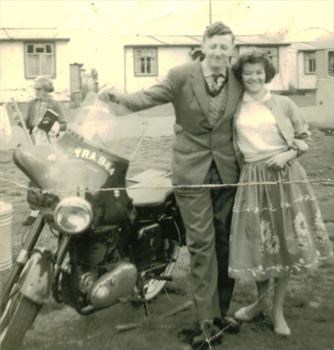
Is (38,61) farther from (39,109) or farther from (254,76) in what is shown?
(254,76)

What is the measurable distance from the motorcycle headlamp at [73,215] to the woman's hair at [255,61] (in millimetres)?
1267

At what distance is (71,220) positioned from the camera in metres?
2.81

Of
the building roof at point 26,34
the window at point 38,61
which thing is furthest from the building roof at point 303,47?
the window at point 38,61

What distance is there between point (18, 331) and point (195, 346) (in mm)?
1017

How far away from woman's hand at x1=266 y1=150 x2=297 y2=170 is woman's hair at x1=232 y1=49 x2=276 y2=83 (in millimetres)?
473

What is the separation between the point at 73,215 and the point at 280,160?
1.23 m

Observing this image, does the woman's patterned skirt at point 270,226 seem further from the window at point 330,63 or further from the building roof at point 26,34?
the building roof at point 26,34

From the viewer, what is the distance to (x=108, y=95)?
9.84 feet

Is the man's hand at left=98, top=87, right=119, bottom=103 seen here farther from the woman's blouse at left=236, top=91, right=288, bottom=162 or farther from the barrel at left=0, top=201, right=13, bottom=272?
the barrel at left=0, top=201, right=13, bottom=272

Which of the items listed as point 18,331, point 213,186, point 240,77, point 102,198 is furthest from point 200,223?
point 18,331

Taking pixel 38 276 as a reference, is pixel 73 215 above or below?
above

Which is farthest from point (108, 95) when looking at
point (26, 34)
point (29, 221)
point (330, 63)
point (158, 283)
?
point (26, 34)

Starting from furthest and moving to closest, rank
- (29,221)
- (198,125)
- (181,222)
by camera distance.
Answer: (29,221) < (181,222) < (198,125)

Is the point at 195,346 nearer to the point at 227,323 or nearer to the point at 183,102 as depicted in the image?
the point at 227,323
